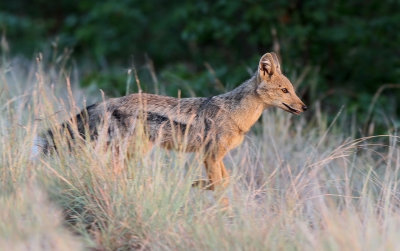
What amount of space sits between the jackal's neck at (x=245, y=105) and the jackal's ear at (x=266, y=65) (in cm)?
13

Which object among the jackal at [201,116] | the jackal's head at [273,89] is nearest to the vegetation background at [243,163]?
the jackal at [201,116]

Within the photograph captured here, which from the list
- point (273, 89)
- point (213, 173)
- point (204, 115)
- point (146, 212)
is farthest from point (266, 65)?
point (146, 212)

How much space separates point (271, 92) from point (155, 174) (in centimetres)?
184

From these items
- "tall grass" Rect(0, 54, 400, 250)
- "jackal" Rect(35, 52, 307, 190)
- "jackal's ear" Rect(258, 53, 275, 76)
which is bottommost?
"tall grass" Rect(0, 54, 400, 250)

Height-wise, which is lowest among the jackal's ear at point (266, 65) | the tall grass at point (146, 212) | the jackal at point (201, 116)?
the tall grass at point (146, 212)

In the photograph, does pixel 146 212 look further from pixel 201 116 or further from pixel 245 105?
pixel 245 105

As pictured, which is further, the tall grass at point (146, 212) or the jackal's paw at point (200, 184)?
the jackal's paw at point (200, 184)

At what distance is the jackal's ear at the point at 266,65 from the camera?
7066mm

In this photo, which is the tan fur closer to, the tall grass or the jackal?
the jackal

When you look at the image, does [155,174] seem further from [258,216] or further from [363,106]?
[363,106]

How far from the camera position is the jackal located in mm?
6488

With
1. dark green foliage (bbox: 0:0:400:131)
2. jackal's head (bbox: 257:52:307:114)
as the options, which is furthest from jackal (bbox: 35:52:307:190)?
dark green foliage (bbox: 0:0:400:131)

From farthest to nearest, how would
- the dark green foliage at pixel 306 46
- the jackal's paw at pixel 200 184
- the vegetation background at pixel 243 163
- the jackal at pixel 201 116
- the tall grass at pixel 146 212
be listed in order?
the dark green foliage at pixel 306 46
the jackal at pixel 201 116
the jackal's paw at pixel 200 184
the vegetation background at pixel 243 163
the tall grass at pixel 146 212

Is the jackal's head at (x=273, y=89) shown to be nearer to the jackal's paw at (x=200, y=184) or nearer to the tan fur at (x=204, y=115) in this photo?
the tan fur at (x=204, y=115)
